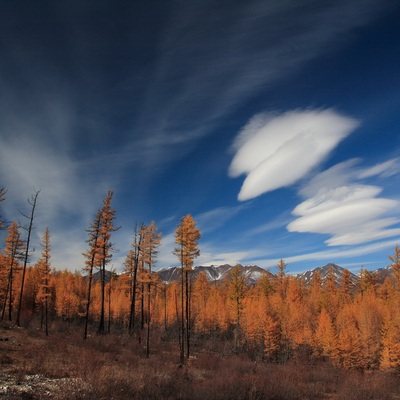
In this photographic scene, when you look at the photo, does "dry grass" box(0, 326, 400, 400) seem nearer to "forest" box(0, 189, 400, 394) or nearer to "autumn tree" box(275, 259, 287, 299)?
"forest" box(0, 189, 400, 394)

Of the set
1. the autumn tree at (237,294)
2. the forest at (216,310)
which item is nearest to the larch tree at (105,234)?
the forest at (216,310)

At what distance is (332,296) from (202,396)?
64481mm

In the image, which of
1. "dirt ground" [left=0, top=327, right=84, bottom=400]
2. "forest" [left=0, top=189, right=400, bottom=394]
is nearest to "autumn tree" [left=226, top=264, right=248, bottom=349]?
"forest" [left=0, top=189, right=400, bottom=394]

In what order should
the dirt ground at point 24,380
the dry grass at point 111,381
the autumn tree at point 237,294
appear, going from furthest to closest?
the autumn tree at point 237,294 → the dry grass at point 111,381 → the dirt ground at point 24,380

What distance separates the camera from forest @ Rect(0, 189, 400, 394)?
30.8 m

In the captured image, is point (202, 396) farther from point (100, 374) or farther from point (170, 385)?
point (100, 374)

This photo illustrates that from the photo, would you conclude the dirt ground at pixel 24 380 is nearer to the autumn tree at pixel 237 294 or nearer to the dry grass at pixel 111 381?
the dry grass at pixel 111 381

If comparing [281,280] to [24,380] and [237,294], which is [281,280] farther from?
[24,380]

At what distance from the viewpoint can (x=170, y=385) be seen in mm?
13812

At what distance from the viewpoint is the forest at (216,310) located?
30.8 meters

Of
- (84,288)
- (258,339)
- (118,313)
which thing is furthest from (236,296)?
(84,288)

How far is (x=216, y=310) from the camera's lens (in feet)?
241

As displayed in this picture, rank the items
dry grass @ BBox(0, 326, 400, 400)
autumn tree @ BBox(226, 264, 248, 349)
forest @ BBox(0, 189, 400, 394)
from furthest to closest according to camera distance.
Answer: autumn tree @ BBox(226, 264, 248, 349)
forest @ BBox(0, 189, 400, 394)
dry grass @ BBox(0, 326, 400, 400)

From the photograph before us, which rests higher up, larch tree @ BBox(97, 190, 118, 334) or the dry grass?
larch tree @ BBox(97, 190, 118, 334)
